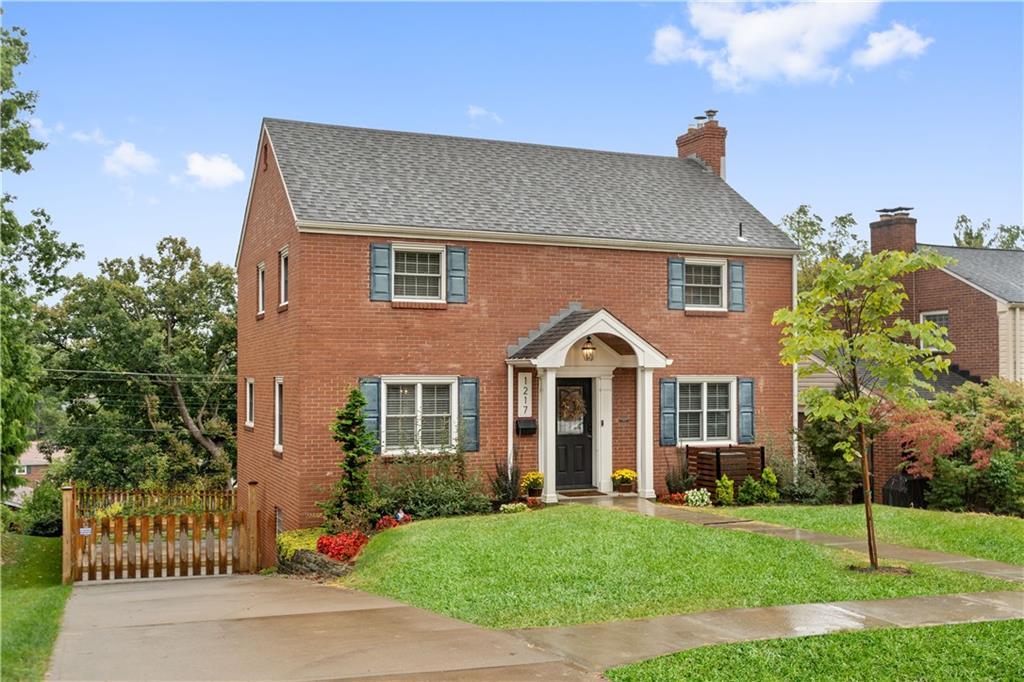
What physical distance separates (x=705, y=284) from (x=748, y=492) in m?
4.87

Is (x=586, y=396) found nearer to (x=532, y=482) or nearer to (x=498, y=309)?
(x=532, y=482)

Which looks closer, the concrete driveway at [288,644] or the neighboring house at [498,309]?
the concrete driveway at [288,644]

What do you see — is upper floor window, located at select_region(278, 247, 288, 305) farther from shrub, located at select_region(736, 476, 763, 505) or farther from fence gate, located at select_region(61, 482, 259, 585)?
shrub, located at select_region(736, 476, 763, 505)

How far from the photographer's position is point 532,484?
19.2 meters

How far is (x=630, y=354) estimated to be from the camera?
799 inches

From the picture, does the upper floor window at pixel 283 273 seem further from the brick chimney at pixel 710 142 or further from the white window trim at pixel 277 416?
the brick chimney at pixel 710 142

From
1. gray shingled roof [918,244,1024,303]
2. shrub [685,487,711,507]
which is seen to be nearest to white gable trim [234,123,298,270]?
shrub [685,487,711,507]

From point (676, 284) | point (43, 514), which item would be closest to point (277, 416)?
point (676, 284)

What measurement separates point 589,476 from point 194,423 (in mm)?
23763

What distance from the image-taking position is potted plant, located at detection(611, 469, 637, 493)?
20.5 m

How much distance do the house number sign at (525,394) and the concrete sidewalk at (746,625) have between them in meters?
10.1

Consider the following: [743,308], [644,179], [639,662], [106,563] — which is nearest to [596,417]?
[743,308]

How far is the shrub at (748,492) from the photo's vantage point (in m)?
20.0

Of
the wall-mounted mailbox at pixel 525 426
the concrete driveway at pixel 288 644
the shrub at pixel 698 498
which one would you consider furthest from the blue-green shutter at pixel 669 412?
the concrete driveway at pixel 288 644
